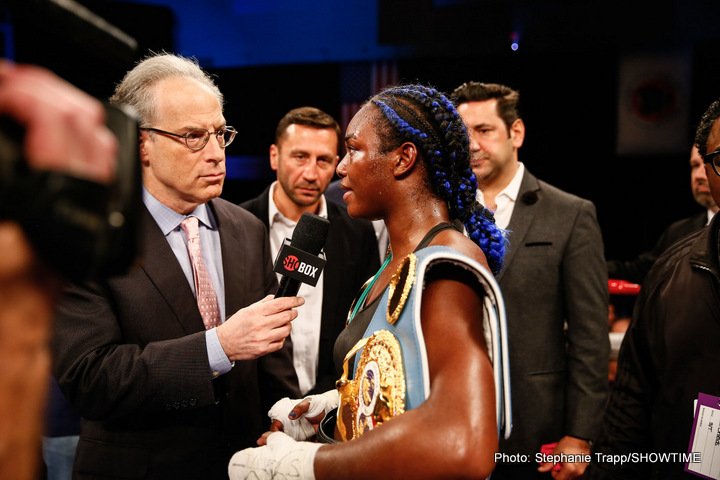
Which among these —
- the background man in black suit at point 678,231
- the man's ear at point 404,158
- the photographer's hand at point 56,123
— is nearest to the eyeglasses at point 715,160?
the man's ear at point 404,158

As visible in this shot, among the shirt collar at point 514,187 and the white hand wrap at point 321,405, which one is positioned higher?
the shirt collar at point 514,187

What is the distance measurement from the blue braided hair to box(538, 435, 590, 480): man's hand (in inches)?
51.4

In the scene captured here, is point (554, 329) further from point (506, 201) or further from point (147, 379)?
point (147, 379)

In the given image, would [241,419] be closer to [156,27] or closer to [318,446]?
[318,446]

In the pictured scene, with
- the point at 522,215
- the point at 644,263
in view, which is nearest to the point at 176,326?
the point at 522,215

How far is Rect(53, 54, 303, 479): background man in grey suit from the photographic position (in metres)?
1.66

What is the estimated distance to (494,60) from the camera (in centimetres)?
489

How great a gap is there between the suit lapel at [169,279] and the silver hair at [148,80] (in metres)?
0.34

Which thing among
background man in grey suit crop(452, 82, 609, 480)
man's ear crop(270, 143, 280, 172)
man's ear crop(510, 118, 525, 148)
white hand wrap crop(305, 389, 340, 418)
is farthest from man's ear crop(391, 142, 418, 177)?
man's ear crop(270, 143, 280, 172)

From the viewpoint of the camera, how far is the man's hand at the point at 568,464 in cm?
249

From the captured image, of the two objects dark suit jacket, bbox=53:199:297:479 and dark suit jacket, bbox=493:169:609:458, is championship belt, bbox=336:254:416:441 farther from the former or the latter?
dark suit jacket, bbox=493:169:609:458

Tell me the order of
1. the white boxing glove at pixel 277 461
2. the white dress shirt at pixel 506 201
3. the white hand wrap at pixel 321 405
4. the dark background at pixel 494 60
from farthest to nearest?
the dark background at pixel 494 60 < the white dress shirt at pixel 506 201 < the white hand wrap at pixel 321 405 < the white boxing glove at pixel 277 461

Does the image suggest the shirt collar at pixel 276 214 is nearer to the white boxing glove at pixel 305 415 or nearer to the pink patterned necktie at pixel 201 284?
the pink patterned necktie at pixel 201 284

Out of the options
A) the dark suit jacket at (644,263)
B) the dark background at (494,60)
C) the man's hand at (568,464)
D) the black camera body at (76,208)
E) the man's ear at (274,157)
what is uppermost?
the dark background at (494,60)
